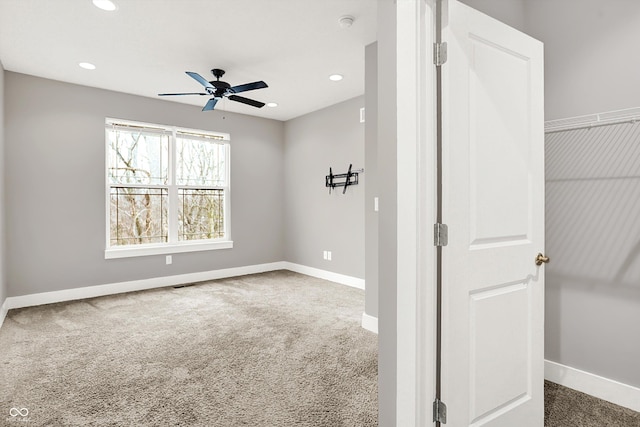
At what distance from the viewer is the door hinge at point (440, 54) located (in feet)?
4.71

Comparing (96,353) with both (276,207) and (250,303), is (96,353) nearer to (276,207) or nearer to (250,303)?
(250,303)

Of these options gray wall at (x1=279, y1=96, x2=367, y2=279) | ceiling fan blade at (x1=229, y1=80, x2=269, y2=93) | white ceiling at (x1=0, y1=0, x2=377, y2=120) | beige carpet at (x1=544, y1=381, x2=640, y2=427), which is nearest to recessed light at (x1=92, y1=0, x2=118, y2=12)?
white ceiling at (x1=0, y1=0, x2=377, y2=120)

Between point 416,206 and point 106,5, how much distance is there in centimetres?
279

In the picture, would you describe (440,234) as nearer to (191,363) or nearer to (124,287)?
(191,363)

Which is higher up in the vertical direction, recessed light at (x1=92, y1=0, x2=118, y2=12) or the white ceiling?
the white ceiling

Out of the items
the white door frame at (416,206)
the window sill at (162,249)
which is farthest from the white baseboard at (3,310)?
the white door frame at (416,206)

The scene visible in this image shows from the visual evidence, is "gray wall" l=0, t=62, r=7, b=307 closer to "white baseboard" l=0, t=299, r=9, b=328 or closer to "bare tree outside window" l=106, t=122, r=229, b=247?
"white baseboard" l=0, t=299, r=9, b=328

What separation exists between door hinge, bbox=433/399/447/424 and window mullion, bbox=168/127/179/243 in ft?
15.1

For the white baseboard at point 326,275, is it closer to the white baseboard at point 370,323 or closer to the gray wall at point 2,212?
the white baseboard at point 370,323

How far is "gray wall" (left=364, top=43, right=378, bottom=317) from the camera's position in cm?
333

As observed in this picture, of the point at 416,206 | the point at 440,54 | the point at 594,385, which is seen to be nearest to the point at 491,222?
the point at 416,206

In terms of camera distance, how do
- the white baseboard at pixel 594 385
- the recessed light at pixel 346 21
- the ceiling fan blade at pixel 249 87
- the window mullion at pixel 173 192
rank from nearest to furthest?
1. the white baseboard at pixel 594 385
2. the recessed light at pixel 346 21
3. the ceiling fan blade at pixel 249 87
4. the window mullion at pixel 173 192

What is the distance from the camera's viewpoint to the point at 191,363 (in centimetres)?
265

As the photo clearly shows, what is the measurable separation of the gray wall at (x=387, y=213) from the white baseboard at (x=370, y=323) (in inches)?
69.3
